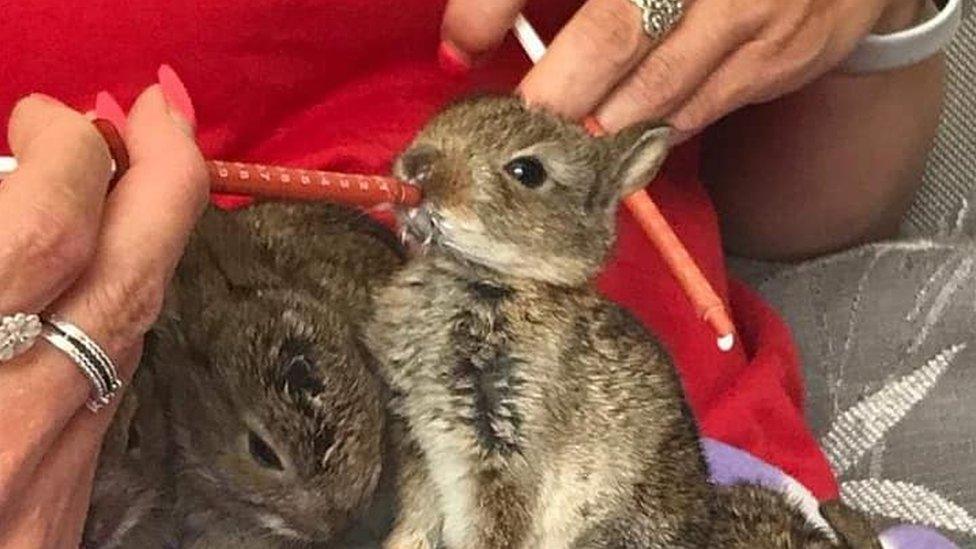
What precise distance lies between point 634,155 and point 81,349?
Answer: 1.10 ft

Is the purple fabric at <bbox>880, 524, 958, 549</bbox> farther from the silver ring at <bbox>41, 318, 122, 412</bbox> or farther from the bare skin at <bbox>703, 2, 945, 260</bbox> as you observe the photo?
the silver ring at <bbox>41, 318, 122, 412</bbox>

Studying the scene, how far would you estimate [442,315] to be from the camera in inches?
33.3

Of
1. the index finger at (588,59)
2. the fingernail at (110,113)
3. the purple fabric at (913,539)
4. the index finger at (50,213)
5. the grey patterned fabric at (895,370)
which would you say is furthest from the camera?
the grey patterned fabric at (895,370)

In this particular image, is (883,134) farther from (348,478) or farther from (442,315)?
(348,478)

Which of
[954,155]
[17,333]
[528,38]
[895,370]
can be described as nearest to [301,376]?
[17,333]

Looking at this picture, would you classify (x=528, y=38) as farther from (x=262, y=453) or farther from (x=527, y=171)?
(x=262, y=453)

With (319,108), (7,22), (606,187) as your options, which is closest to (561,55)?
(606,187)

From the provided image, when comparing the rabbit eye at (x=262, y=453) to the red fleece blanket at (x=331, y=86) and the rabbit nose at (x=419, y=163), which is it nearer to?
the rabbit nose at (x=419, y=163)

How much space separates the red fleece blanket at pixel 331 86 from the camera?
3.43 ft

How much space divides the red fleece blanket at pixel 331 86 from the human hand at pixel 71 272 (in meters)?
0.28

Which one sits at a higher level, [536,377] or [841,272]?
[536,377]

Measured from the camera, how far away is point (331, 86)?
1144 mm

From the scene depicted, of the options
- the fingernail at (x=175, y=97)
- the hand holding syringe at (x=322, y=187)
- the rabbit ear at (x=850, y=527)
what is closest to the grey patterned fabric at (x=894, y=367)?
the rabbit ear at (x=850, y=527)

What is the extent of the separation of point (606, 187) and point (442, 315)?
0.42 feet
